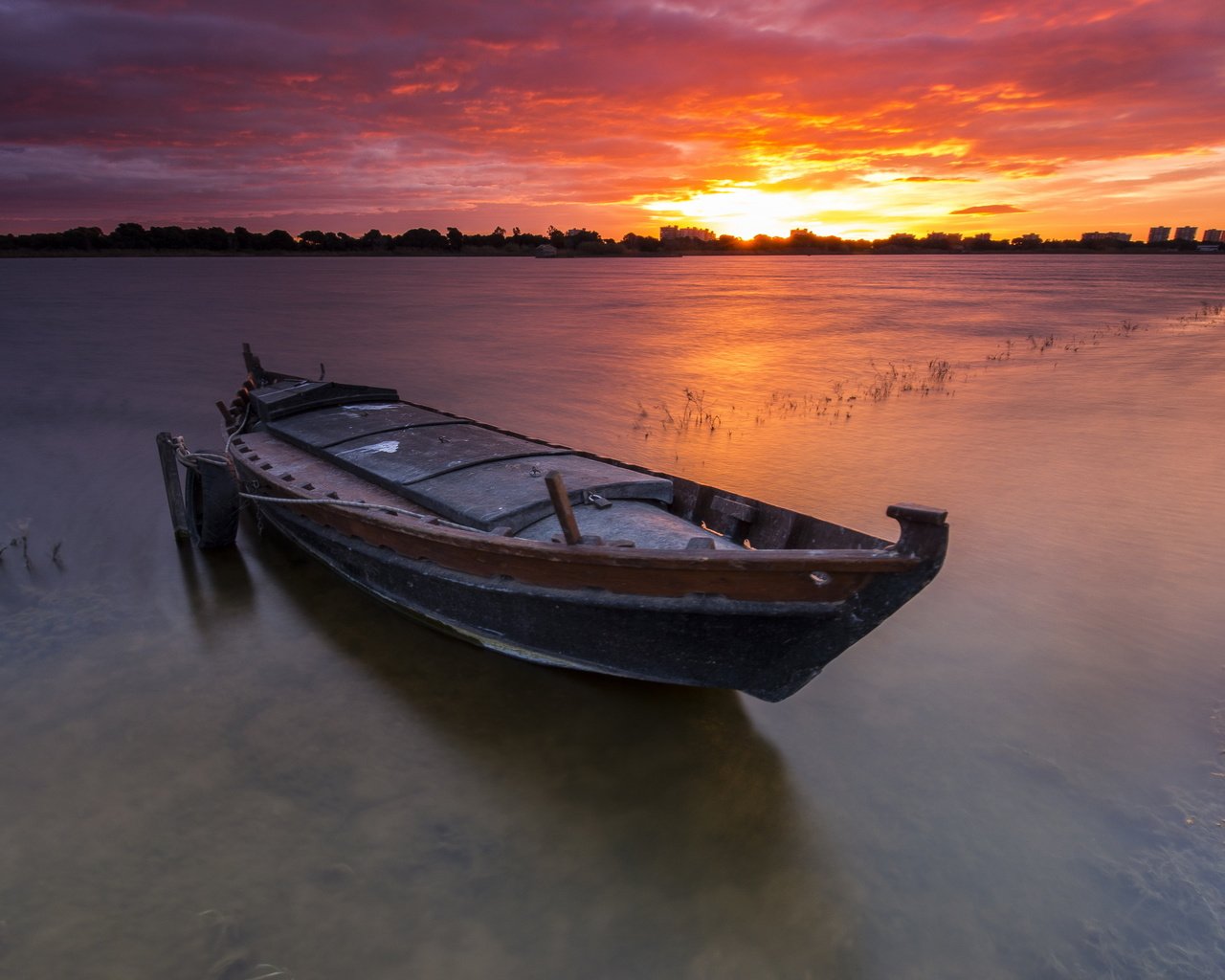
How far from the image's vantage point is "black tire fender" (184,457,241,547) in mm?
8453

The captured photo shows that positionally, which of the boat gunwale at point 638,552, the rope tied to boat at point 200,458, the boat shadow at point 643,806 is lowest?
the boat shadow at point 643,806

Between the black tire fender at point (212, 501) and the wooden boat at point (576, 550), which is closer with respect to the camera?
the wooden boat at point (576, 550)

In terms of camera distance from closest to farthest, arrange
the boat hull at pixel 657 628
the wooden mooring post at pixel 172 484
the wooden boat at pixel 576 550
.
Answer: the wooden boat at pixel 576 550 < the boat hull at pixel 657 628 < the wooden mooring post at pixel 172 484

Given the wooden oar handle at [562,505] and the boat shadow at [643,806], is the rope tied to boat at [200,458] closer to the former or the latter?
the boat shadow at [643,806]

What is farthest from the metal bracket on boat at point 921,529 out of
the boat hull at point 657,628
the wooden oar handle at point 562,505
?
the wooden oar handle at point 562,505

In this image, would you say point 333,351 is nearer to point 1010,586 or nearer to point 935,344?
point 935,344

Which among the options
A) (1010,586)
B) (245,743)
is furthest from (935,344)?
(245,743)

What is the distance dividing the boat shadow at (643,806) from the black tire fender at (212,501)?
3.09 metres

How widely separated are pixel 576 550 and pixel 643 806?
1.83 m

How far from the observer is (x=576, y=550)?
471cm

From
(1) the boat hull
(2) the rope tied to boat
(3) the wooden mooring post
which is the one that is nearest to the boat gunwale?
(1) the boat hull

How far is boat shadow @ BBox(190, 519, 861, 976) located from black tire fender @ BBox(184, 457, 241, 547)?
3086 mm

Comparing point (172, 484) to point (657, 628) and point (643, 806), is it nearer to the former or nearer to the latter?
point (657, 628)

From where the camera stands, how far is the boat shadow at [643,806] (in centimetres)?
398
